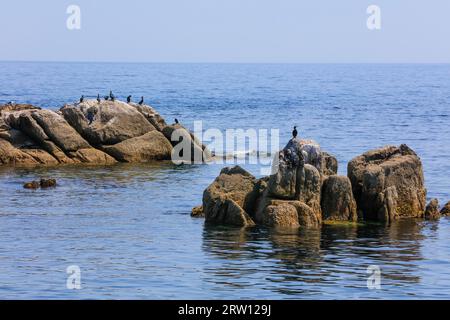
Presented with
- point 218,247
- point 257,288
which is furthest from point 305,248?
point 257,288

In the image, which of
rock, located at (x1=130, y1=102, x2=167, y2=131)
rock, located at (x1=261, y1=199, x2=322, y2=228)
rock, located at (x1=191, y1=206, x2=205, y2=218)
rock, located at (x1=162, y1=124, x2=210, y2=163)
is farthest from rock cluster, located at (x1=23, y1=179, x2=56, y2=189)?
rock, located at (x1=261, y1=199, x2=322, y2=228)

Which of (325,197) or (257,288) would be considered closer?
(257,288)

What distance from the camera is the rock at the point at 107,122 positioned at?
6109 cm

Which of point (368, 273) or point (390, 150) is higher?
point (390, 150)

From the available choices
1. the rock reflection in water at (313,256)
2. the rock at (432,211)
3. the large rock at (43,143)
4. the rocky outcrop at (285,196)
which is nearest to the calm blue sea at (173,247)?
the rock reflection in water at (313,256)

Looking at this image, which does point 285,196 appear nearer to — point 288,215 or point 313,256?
point 288,215

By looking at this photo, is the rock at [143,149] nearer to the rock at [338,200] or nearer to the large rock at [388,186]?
the large rock at [388,186]

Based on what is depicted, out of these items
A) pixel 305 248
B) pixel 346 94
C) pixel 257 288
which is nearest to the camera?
pixel 257 288

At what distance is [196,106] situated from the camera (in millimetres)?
123375

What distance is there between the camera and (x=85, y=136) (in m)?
61.3
